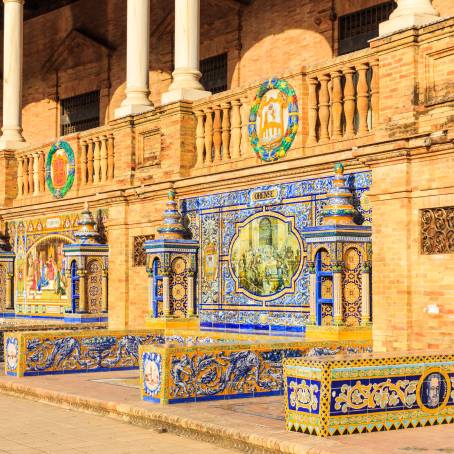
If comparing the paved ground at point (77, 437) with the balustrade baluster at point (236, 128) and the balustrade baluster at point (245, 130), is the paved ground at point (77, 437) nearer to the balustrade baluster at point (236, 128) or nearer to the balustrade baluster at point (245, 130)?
the balustrade baluster at point (245, 130)

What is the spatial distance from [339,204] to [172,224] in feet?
12.2

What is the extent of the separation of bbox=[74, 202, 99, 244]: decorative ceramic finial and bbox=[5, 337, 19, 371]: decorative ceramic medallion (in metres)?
4.21

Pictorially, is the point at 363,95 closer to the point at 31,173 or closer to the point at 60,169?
the point at 60,169

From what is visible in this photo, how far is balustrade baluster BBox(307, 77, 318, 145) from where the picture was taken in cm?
1301

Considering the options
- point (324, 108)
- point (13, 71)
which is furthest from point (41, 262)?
point (324, 108)

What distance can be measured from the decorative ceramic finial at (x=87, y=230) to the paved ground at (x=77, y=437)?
7.11 meters

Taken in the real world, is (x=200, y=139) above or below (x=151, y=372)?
above

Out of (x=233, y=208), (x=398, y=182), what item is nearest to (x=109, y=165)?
(x=233, y=208)

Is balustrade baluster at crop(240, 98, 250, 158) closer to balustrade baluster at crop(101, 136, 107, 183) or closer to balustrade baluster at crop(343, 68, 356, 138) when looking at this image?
balustrade baluster at crop(343, 68, 356, 138)

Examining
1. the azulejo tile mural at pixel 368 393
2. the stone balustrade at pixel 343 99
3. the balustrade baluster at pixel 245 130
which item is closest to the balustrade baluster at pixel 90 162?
the balustrade baluster at pixel 245 130

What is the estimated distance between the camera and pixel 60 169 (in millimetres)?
19297

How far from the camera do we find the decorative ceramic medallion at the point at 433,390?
858 centimetres

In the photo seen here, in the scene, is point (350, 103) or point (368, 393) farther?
point (350, 103)

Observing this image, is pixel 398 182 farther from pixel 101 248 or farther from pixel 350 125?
pixel 101 248
